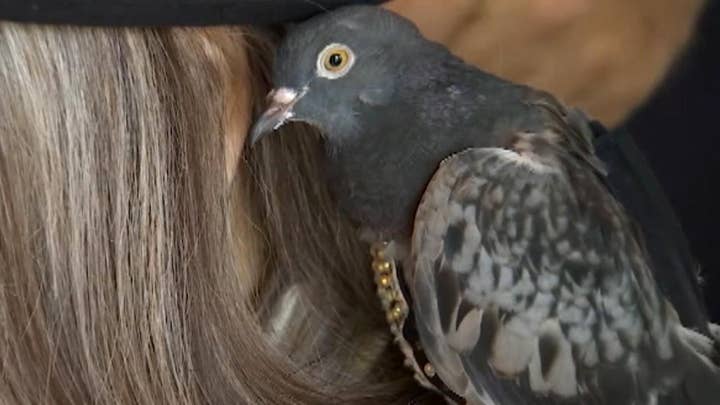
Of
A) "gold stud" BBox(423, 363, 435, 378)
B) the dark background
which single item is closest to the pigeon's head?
"gold stud" BBox(423, 363, 435, 378)

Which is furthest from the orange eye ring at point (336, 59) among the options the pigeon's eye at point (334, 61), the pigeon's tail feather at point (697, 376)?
the pigeon's tail feather at point (697, 376)

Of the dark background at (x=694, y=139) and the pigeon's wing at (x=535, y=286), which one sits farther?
the dark background at (x=694, y=139)

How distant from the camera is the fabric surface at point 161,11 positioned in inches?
20.7

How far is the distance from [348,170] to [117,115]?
4.8 inches

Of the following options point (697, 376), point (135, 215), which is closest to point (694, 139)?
point (697, 376)

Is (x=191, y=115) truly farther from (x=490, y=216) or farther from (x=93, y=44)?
(x=490, y=216)

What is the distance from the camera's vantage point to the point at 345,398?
26.5 inches

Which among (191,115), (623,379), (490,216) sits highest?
(191,115)

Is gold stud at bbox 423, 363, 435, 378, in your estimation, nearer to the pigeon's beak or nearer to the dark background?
the pigeon's beak

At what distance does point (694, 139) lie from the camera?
2.96 ft

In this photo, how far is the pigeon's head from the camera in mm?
573

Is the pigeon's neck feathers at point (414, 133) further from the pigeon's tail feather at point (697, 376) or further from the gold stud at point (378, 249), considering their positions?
the pigeon's tail feather at point (697, 376)

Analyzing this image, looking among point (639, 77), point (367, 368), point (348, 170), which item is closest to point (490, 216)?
point (348, 170)

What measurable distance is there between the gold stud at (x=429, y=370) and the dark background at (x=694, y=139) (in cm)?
32
